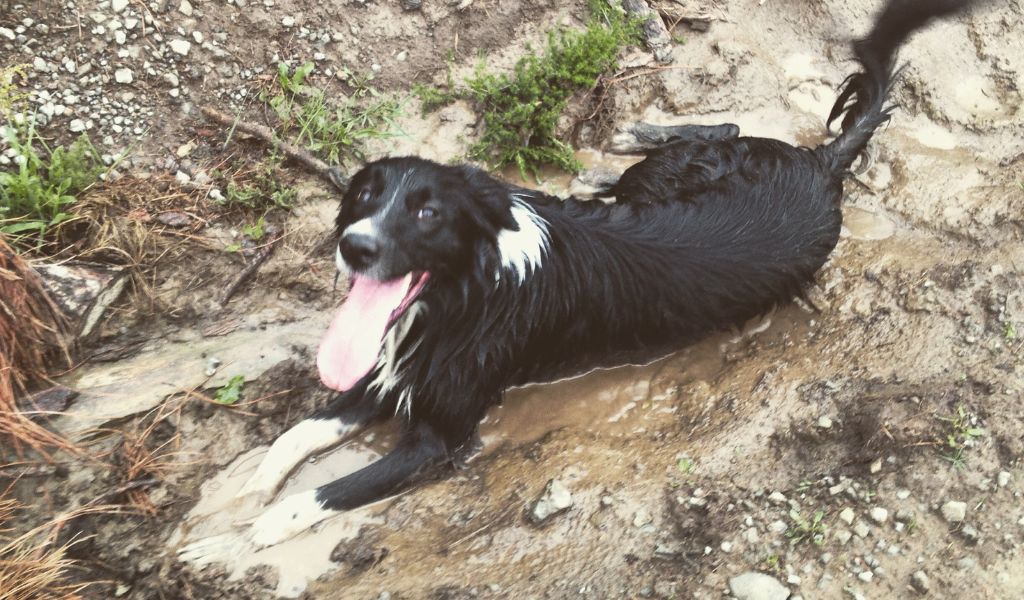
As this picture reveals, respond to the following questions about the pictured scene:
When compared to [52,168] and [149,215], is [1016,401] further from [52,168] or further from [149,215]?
[52,168]

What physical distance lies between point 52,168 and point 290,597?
2.61m

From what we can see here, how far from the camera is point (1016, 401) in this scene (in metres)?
3.39

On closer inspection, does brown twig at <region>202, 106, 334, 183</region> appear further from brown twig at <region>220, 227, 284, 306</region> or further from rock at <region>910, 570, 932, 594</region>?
rock at <region>910, 570, 932, 594</region>

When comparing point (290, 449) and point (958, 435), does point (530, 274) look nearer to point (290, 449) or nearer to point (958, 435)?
point (290, 449)

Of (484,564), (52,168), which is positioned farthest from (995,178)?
(52,168)

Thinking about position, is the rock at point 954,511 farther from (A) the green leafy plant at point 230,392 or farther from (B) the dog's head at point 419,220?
(A) the green leafy plant at point 230,392

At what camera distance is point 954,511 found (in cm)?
305

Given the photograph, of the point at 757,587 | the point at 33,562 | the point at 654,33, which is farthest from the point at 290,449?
the point at 654,33

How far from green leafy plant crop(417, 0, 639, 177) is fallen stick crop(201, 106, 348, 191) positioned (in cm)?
87

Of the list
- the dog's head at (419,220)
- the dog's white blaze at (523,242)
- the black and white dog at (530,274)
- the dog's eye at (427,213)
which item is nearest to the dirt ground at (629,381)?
the black and white dog at (530,274)

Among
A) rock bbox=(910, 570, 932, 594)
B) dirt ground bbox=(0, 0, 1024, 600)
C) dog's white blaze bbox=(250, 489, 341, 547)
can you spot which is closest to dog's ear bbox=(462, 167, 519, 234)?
dirt ground bbox=(0, 0, 1024, 600)

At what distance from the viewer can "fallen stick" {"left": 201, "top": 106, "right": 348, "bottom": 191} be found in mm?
4348

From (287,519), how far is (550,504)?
1248 millimetres

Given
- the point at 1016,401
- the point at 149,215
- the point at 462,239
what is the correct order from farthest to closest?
1. the point at 149,215
2. the point at 1016,401
3. the point at 462,239
